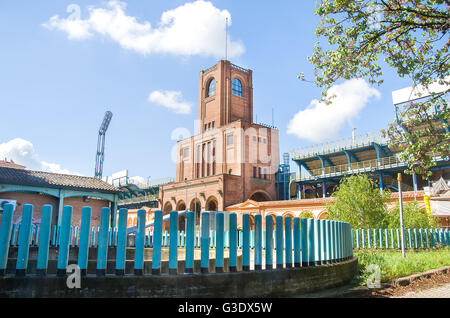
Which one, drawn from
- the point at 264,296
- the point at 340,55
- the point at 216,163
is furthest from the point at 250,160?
the point at 264,296

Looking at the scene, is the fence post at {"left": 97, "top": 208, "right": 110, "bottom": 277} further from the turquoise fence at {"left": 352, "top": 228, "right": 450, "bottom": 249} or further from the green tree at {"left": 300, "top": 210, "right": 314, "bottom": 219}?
the green tree at {"left": 300, "top": 210, "right": 314, "bottom": 219}

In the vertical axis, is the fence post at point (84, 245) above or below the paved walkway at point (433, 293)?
above

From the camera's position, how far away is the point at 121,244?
4473 mm

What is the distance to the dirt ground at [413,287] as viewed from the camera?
589 cm

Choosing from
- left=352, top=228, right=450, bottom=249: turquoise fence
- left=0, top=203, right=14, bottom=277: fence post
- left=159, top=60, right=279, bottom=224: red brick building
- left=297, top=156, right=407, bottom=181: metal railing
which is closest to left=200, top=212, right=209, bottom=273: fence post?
left=0, top=203, right=14, bottom=277: fence post

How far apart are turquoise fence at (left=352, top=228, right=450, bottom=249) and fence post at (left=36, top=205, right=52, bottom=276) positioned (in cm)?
1165

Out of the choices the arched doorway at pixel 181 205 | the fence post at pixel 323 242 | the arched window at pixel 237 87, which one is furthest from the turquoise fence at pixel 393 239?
the arched window at pixel 237 87

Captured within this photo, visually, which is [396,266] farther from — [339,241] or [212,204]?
[212,204]

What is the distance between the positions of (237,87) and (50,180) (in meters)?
29.9

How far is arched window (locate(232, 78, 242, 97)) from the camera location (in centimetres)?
4747

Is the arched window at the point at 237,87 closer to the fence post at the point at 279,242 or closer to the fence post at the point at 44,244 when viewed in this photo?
the fence post at the point at 279,242

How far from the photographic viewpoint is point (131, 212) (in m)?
46.9

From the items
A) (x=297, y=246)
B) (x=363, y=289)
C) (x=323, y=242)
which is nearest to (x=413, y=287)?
(x=363, y=289)

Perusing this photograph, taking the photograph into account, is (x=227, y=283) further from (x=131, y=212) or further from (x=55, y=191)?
(x=131, y=212)
